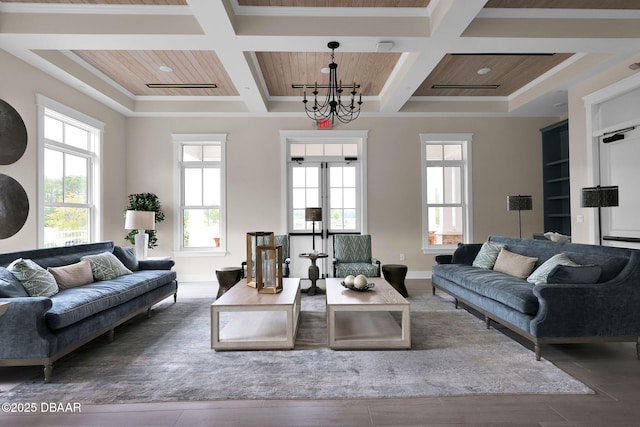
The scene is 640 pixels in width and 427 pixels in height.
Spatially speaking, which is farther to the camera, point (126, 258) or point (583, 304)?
point (126, 258)

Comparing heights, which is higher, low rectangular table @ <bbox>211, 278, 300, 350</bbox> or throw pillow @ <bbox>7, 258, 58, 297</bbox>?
throw pillow @ <bbox>7, 258, 58, 297</bbox>

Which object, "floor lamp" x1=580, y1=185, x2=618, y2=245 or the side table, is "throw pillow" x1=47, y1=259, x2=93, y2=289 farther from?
"floor lamp" x1=580, y1=185, x2=618, y2=245

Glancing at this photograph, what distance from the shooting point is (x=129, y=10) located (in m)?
3.59

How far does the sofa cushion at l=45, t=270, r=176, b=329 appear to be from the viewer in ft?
8.61

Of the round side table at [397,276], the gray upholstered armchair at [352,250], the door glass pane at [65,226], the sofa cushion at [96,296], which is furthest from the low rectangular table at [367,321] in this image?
the door glass pane at [65,226]

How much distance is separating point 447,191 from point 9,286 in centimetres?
636

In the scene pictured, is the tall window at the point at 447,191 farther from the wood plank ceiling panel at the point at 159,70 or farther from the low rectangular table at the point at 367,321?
the wood plank ceiling panel at the point at 159,70

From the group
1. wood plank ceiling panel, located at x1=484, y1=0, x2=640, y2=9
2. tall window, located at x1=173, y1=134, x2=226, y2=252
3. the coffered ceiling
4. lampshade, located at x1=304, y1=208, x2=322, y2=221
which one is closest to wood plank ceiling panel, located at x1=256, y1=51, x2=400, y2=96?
the coffered ceiling

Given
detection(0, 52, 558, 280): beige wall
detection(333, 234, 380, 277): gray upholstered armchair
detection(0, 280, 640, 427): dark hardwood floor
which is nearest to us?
detection(0, 280, 640, 427): dark hardwood floor

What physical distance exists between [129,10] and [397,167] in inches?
185

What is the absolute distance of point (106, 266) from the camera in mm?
4055

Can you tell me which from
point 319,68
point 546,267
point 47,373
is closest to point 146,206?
point 319,68

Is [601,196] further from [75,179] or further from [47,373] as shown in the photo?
[75,179]

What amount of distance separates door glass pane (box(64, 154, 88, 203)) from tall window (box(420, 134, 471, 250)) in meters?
5.78
